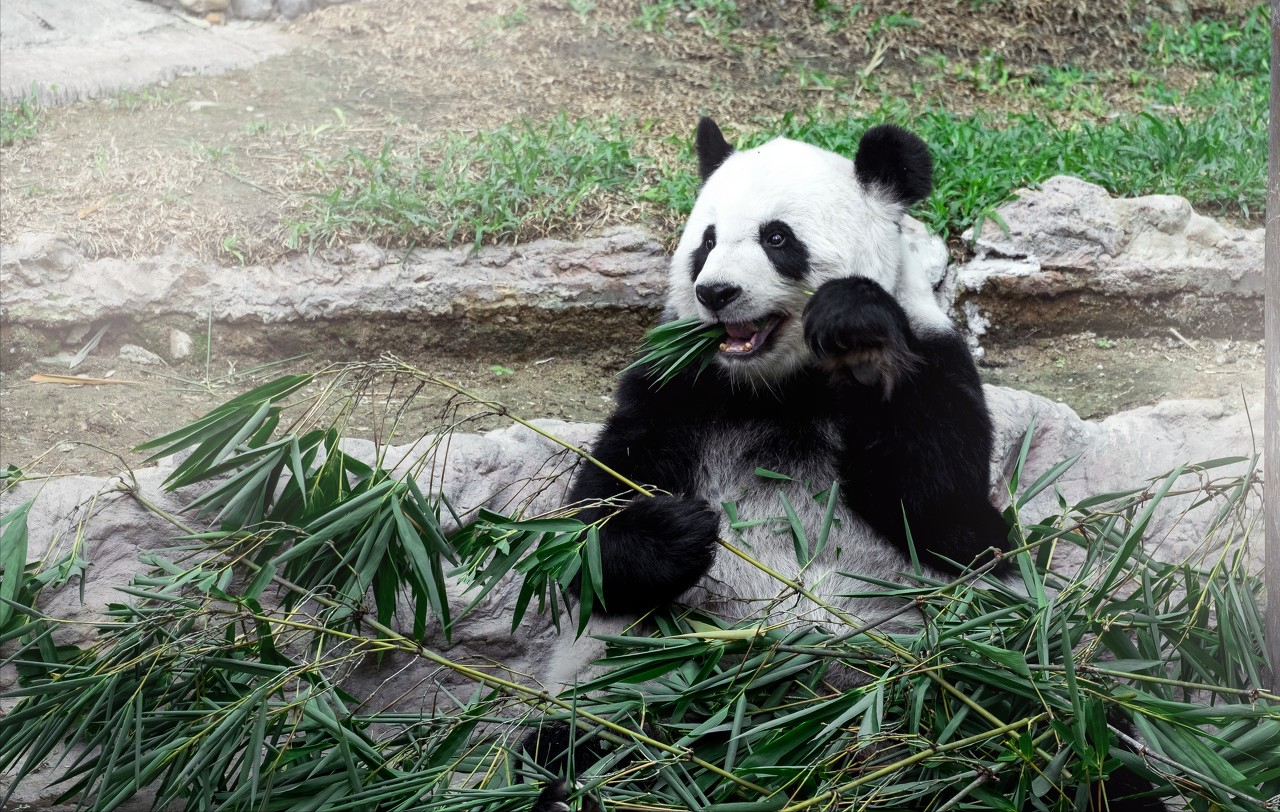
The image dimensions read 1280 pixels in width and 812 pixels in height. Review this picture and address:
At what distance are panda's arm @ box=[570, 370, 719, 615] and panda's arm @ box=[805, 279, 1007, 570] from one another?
0.50m

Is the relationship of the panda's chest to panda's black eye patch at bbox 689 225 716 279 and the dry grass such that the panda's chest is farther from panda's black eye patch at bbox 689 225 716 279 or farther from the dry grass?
the dry grass

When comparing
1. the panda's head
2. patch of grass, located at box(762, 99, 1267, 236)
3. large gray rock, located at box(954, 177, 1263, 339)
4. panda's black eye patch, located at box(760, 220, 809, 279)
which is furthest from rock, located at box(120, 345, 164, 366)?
large gray rock, located at box(954, 177, 1263, 339)

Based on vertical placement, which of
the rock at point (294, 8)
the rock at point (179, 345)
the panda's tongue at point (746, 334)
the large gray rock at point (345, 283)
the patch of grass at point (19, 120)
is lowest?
the rock at point (179, 345)

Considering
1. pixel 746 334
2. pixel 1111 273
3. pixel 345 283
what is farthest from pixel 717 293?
pixel 1111 273

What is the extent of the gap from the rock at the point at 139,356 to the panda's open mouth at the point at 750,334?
103 inches

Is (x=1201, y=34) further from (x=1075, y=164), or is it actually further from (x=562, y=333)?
(x=562, y=333)

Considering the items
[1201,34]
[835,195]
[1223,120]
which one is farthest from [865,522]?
[1201,34]

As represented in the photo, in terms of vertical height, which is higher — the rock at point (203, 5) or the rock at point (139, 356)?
the rock at point (203, 5)

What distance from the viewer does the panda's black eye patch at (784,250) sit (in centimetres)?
310

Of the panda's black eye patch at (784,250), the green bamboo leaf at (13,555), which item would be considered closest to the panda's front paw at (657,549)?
the panda's black eye patch at (784,250)

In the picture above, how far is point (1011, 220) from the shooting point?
15.5 ft

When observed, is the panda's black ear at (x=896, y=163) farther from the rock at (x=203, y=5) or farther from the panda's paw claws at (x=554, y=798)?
the rock at (x=203, y=5)

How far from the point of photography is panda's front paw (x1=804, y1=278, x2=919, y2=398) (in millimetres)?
2680

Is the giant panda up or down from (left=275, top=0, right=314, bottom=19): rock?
down
